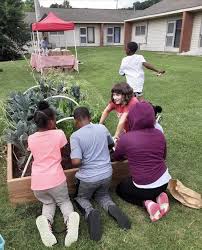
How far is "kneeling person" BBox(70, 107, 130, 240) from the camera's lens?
284cm

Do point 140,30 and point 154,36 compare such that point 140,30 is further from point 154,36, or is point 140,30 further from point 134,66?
point 134,66

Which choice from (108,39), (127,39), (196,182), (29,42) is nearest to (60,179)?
(196,182)

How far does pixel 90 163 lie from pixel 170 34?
19630 millimetres

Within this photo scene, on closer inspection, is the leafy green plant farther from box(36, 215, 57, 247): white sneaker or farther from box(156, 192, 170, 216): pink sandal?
box(156, 192, 170, 216): pink sandal

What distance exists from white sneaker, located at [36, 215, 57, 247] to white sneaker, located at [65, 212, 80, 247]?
0.40 feet

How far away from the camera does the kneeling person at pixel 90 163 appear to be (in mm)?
2844

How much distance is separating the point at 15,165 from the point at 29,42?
2095cm

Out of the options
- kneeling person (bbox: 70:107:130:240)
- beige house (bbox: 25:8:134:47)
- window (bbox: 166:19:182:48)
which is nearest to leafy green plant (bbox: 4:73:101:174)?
kneeling person (bbox: 70:107:130:240)

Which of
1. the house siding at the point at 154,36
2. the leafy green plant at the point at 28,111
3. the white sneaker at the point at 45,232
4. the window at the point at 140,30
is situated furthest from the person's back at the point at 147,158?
the window at the point at 140,30

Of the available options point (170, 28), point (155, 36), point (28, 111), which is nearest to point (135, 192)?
point (28, 111)

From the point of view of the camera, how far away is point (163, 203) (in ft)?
9.61

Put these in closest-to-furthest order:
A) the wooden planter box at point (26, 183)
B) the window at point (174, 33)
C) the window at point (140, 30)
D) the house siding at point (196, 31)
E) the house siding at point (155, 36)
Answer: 1. the wooden planter box at point (26, 183)
2. the house siding at point (196, 31)
3. the window at point (174, 33)
4. the house siding at point (155, 36)
5. the window at point (140, 30)

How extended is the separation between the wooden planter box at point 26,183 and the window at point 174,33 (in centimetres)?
1821

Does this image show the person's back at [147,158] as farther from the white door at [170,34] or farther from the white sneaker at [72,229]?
the white door at [170,34]
